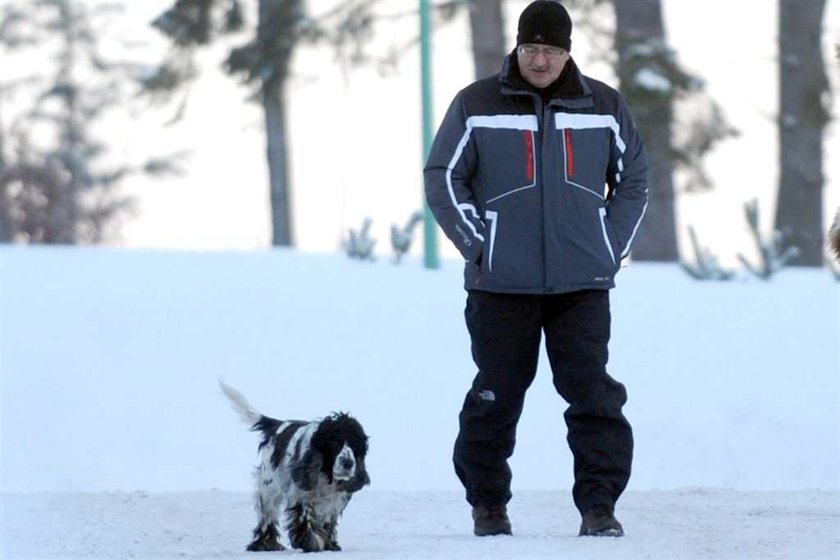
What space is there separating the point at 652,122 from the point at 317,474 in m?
15.3

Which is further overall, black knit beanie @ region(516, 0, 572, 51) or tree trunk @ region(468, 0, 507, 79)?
tree trunk @ region(468, 0, 507, 79)

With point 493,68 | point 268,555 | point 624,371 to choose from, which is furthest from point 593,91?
point 493,68

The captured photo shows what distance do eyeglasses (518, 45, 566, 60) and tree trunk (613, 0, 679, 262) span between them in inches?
564

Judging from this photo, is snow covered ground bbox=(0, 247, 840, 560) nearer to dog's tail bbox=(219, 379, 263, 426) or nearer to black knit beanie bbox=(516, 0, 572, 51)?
dog's tail bbox=(219, 379, 263, 426)

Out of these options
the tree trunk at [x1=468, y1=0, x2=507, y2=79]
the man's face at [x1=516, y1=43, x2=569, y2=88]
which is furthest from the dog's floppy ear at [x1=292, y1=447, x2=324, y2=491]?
the tree trunk at [x1=468, y1=0, x2=507, y2=79]

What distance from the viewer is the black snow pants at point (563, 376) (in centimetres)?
789

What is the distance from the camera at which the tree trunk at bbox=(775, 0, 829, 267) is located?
23.6 metres

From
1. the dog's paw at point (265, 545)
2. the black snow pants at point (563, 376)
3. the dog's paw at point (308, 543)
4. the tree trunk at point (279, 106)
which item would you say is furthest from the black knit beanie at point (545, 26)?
the tree trunk at point (279, 106)

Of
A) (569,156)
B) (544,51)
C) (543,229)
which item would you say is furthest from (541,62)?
(543,229)

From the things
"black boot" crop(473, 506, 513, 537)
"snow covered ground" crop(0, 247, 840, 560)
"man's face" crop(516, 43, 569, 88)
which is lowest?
"snow covered ground" crop(0, 247, 840, 560)

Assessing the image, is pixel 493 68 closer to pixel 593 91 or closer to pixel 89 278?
pixel 89 278

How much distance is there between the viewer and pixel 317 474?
310 inches

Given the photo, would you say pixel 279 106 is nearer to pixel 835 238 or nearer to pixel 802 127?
pixel 802 127

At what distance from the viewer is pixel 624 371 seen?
1460 cm
